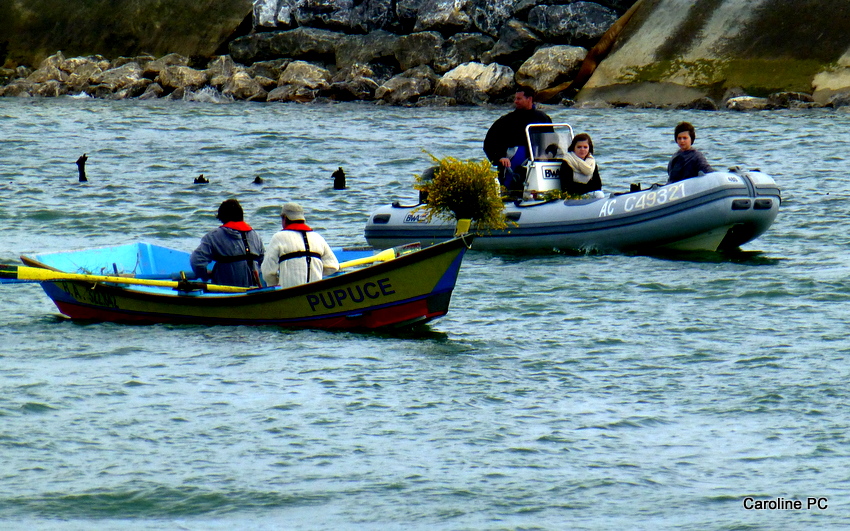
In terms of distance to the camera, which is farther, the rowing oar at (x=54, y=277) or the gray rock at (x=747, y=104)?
the gray rock at (x=747, y=104)

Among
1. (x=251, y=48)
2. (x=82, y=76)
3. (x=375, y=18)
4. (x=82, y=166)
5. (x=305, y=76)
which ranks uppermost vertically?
(x=375, y=18)

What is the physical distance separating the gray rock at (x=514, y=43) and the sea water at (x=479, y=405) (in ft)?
78.4

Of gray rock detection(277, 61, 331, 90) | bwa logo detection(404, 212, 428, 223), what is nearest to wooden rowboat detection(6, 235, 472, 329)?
bwa logo detection(404, 212, 428, 223)

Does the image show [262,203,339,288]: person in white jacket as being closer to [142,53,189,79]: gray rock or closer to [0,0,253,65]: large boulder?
[142,53,189,79]: gray rock

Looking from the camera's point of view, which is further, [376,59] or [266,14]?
[266,14]

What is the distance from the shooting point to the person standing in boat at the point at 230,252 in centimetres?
1234

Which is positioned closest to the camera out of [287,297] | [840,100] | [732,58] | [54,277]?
[287,297]

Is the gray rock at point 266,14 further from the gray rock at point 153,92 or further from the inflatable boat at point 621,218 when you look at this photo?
the inflatable boat at point 621,218

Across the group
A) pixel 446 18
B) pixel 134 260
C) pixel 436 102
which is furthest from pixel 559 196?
pixel 446 18

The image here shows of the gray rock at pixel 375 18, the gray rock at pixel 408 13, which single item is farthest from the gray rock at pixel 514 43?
the gray rock at pixel 375 18

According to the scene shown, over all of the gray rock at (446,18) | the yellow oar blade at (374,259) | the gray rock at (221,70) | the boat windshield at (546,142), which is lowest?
the yellow oar blade at (374,259)

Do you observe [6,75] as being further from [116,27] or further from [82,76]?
[116,27]

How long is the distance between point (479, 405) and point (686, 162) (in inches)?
292

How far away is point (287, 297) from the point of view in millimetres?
11914
